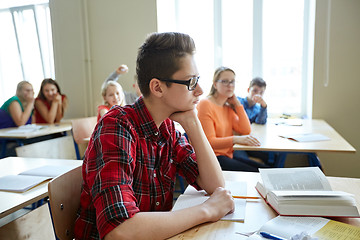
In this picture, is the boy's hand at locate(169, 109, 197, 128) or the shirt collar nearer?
the shirt collar

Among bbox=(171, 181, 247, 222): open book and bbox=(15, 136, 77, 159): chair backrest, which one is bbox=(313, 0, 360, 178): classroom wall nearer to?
bbox=(171, 181, 247, 222): open book

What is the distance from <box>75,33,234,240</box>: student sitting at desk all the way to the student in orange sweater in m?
1.08

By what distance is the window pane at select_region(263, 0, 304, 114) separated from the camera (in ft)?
12.0

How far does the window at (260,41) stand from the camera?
12.0 feet

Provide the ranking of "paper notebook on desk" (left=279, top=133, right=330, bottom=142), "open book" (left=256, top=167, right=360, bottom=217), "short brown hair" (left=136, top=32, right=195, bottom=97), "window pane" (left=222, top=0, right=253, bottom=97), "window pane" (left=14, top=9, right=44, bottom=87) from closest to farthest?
1. "open book" (left=256, top=167, right=360, bottom=217)
2. "short brown hair" (left=136, top=32, right=195, bottom=97)
3. "paper notebook on desk" (left=279, top=133, right=330, bottom=142)
4. "window pane" (left=222, top=0, right=253, bottom=97)
5. "window pane" (left=14, top=9, right=44, bottom=87)

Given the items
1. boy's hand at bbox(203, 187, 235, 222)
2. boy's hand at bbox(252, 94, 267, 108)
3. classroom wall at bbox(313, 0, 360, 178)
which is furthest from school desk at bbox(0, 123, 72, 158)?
classroom wall at bbox(313, 0, 360, 178)

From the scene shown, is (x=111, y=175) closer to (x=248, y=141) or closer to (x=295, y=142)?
(x=248, y=141)

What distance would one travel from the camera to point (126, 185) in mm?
850

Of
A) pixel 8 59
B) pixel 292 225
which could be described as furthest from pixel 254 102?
pixel 8 59

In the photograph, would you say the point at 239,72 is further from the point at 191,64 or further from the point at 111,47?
the point at 191,64

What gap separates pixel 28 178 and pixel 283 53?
323 cm

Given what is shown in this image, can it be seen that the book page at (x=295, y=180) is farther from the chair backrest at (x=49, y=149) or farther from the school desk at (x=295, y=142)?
the chair backrest at (x=49, y=149)

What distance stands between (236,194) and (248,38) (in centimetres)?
306

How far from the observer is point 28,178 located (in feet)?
4.86
